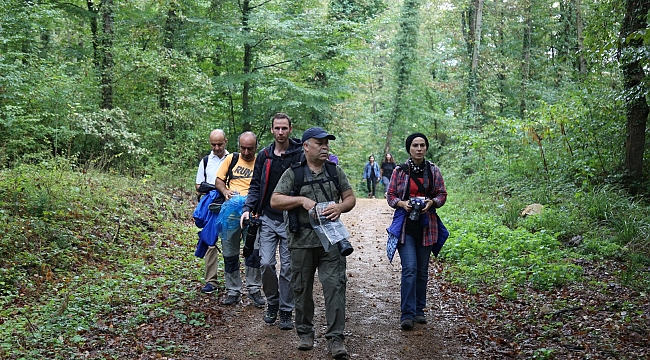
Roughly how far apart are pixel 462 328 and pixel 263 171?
3.00 metres

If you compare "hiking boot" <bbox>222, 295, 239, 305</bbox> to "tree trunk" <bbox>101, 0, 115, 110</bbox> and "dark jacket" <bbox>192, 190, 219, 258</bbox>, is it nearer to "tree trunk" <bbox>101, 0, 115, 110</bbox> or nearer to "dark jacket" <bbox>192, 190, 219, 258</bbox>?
"dark jacket" <bbox>192, 190, 219, 258</bbox>

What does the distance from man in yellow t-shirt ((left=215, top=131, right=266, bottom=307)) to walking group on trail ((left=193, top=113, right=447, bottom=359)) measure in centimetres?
1

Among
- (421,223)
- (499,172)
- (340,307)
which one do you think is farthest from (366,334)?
(499,172)

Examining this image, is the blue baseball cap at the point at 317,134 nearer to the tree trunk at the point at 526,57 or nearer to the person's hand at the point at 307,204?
the person's hand at the point at 307,204

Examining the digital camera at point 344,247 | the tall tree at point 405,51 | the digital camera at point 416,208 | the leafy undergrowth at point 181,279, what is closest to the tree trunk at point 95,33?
the leafy undergrowth at point 181,279

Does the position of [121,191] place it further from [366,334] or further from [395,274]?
[366,334]

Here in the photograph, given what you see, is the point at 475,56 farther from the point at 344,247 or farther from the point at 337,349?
the point at 337,349

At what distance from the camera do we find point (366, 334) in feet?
20.1

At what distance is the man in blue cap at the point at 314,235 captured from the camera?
5.36 metres

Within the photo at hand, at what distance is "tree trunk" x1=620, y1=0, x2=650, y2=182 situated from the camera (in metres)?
9.73

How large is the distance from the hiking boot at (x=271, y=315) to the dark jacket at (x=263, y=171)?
1.22 meters

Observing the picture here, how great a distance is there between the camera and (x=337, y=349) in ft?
17.3

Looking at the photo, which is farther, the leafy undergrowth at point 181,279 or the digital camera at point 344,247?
the leafy undergrowth at point 181,279

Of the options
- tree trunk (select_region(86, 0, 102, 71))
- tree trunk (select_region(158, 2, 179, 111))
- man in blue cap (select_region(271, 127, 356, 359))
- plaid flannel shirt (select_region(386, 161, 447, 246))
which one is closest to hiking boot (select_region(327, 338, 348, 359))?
man in blue cap (select_region(271, 127, 356, 359))
